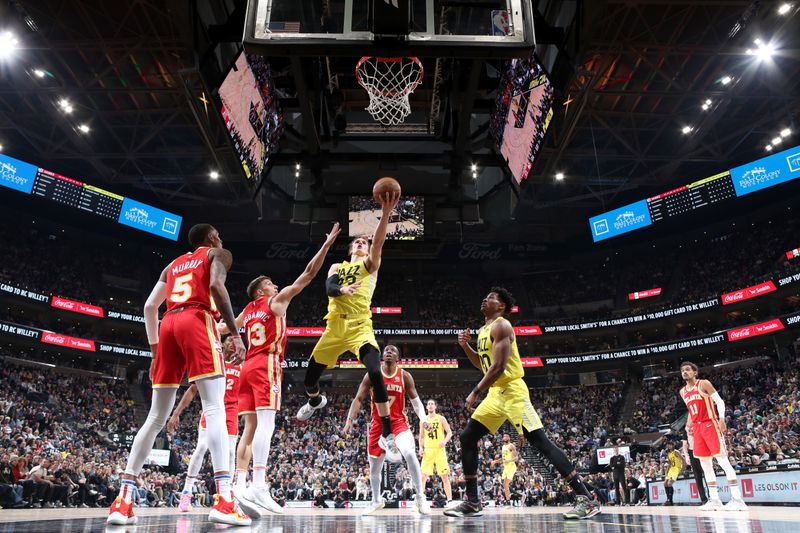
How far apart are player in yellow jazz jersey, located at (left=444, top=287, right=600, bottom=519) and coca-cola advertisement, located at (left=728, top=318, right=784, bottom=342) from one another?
2335 centimetres

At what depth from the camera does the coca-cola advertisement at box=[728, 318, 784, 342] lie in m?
24.3

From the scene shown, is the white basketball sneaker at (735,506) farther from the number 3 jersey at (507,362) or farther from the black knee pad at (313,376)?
the black knee pad at (313,376)

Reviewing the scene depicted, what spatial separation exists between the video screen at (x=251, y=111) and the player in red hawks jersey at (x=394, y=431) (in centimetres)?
691

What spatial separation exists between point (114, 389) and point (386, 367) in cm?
2463

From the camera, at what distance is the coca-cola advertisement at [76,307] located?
25411mm

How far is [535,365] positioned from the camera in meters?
29.4

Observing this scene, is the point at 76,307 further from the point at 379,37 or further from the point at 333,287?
the point at 379,37

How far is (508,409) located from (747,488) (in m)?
9.29

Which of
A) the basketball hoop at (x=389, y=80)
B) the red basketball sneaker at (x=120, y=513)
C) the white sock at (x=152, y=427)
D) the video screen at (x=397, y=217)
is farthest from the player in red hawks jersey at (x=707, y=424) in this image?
the video screen at (x=397, y=217)

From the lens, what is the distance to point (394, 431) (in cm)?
731

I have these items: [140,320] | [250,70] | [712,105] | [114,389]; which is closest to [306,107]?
[250,70]

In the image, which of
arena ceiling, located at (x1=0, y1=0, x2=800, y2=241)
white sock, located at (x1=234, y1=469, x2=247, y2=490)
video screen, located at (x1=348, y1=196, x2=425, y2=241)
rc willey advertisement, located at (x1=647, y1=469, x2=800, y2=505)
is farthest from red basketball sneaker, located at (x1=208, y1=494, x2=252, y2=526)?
video screen, located at (x1=348, y1=196, x2=425, y2=241)

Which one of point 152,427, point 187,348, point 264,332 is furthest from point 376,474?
point 187,348

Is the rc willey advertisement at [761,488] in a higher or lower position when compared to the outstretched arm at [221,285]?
lower
